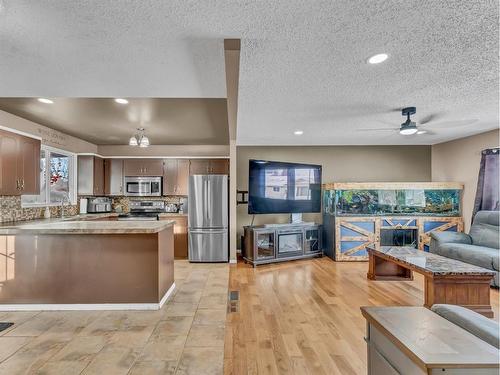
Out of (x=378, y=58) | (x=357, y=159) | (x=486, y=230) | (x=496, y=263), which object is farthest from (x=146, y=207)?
(x=486, y=230)

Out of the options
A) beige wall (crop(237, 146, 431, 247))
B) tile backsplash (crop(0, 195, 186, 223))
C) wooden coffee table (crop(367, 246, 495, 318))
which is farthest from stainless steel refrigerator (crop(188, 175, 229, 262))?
wooden coffee table (crop(367, 246, 495, 318))

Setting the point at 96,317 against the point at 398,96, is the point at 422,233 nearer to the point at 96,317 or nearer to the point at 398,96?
the point at 398,96

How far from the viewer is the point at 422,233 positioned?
5574 mm

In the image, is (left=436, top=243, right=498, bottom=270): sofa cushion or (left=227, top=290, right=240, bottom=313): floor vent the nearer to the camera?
(left=227, top=290, right=240, bottom=313): floor vent

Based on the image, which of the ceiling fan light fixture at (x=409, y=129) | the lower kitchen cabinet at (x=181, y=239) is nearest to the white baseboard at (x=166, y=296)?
the lower kitchen cabinet at (x=181, y=239)

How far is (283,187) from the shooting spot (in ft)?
19.3

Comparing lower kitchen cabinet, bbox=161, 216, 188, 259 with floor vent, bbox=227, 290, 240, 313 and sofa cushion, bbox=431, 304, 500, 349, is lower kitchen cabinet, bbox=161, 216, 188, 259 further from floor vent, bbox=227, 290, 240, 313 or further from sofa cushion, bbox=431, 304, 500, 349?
sofa cushion, bbox=431, 304, 500, 349

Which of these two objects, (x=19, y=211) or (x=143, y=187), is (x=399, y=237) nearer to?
(x=143, y=187)

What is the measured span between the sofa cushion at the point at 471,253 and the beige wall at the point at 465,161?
53.0 inches

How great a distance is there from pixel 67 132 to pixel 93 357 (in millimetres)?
4280

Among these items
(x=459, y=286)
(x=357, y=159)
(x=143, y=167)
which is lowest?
(x=459, y=286)

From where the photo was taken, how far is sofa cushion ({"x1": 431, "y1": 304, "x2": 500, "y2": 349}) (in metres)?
→ 1.14

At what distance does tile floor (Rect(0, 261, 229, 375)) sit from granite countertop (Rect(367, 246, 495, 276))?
222 centimetres

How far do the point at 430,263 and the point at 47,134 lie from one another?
596 centimetres
